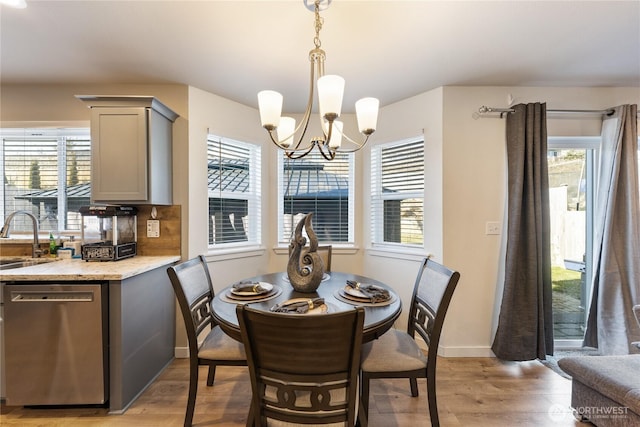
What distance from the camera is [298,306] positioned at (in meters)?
1.38

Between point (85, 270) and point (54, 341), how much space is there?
1.50 feet

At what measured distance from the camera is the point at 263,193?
10.0ft

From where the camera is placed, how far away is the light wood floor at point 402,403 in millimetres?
1722

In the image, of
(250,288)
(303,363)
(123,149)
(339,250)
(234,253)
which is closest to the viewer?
(303,363)

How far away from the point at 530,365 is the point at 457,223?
1.34 metres

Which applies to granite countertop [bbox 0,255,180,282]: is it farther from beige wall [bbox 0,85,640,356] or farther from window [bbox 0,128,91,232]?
window [bbox 0,128,91,232]

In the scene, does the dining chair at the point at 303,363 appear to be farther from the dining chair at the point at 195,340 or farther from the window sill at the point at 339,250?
the window sill at the point at 339,250

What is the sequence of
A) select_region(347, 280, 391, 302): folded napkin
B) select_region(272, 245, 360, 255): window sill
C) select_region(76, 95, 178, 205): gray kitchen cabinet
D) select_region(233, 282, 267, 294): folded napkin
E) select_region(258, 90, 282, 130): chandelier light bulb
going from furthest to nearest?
select_region(272, 245, 360, 255): window sill < select_region(76, 95, 178, 205): gray kitchen cabinet < select_region(233, 282, 267, 294): folded napkin < select_region(347, 280, 391, 302): folded napkin < select_region(258, 90, 282, 130): chandelier light bulb

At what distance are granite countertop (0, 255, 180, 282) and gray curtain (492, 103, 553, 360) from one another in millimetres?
2898

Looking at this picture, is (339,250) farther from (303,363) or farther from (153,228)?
(303,363)

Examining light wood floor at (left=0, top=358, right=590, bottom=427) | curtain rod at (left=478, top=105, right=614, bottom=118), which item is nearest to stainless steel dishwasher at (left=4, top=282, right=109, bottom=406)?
light wood floor at (left=0, top=358, right=590, bottom=427)

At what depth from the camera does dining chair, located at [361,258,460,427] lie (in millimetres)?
1490

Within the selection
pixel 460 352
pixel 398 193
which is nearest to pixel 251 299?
pixel 398 193

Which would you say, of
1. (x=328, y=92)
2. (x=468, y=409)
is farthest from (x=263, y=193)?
(x=468, y=409)
